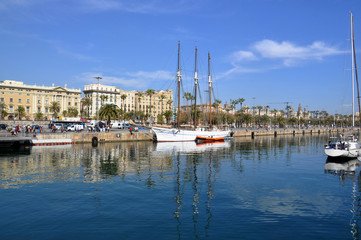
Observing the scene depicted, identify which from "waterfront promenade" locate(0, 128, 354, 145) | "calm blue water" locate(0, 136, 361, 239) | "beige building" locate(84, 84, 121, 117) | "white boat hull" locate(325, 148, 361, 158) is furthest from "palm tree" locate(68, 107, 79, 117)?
"white boat hull" locate(325, 148, 361, 158)

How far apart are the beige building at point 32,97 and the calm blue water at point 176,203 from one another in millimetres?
128341

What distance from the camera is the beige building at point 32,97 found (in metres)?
136

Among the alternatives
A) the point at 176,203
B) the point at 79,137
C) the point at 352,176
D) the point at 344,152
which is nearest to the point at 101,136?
the point at 79,137

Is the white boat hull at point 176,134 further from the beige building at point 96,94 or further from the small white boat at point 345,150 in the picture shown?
the beige building at point 96,94

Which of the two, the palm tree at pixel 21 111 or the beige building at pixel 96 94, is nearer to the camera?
the palm tree at pixel 21 111

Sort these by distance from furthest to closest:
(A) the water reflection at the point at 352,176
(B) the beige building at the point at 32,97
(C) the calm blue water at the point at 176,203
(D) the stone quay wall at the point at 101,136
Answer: (B) the beige building at the point at 32,97
(D) the stone quay wall at the point at 101,136
(A) the water reflection at the point at 352,176
(C) the calm blue water at the point at 176,203

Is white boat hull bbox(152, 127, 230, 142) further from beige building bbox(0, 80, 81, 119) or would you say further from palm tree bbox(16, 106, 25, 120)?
beige building bbox(0, 80, 81, 119)

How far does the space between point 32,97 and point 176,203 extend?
150 m

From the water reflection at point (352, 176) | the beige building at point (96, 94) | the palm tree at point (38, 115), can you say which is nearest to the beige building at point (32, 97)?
the palm tree at point (38, 115)

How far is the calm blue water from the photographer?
12352 millimetres

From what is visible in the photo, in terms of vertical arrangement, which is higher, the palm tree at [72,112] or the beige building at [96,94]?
the beige building at [96,94]

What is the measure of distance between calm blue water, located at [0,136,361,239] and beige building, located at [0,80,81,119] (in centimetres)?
12834

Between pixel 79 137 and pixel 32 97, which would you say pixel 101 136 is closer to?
pixel 79 137

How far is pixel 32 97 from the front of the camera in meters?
144
